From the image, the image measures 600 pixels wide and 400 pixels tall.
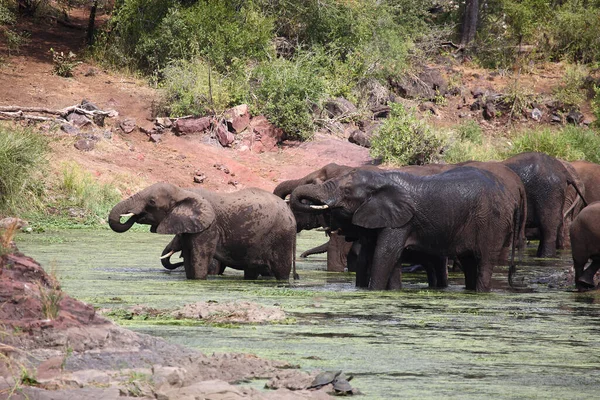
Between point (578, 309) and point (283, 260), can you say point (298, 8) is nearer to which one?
point (283, 260)

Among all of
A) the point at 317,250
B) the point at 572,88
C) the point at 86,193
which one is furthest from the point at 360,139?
the point at 317,250

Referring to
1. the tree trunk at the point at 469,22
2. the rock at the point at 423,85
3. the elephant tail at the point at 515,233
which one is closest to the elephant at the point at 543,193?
the elephant tail at the point at 515,233

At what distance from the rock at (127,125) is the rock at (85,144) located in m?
2.54

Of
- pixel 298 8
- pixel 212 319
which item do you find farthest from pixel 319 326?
pixel 298 8

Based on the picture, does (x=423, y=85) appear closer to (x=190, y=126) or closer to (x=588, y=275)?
(x=190, y=126)

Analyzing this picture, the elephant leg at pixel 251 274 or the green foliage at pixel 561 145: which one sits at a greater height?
the green foliage at pixel 561 145

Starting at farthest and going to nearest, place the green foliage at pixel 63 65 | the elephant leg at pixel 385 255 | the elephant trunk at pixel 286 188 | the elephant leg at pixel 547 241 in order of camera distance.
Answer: the green foliage at pixel 63 65, the elephant leg at pixel 547 241, the elephant trunk at pixel 286 188, the elephant leg at pixel 385 255

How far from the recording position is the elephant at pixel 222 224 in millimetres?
15219

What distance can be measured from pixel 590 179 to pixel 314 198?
10.9 metres

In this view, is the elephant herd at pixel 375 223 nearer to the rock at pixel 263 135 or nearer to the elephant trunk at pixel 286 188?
the elephant trunk at pixel 286 188

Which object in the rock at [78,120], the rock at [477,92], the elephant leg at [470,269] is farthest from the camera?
the rock at [477,92]

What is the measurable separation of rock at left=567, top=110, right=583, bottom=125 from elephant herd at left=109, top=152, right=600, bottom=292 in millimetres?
25744

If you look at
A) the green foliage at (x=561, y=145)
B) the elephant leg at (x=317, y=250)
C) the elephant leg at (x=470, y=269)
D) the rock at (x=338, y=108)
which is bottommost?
the elephant leg at (x=317, y=250)

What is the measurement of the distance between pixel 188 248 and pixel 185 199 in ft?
1.97
